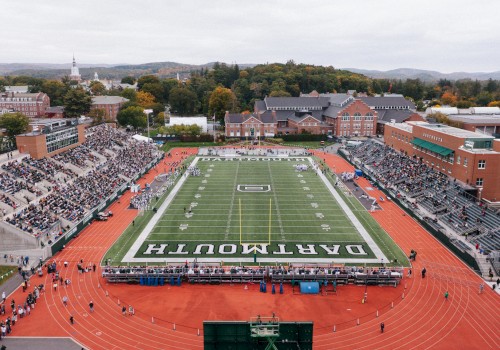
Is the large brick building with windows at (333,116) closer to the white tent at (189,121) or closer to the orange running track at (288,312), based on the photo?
the white tent at (189,121)

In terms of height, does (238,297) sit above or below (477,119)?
below

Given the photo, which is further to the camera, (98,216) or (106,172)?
(106,172)

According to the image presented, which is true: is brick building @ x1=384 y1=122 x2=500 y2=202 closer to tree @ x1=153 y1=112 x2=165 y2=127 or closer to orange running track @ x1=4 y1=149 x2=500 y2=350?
orange running track @ x1=4 y1=149 x2=500 y2=350

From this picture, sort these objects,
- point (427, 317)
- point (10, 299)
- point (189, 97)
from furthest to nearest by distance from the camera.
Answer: point (189, 97) < point (10, 299) < point (427, 317)

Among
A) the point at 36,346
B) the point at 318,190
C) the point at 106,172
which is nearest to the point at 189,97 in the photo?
the point at 106,172

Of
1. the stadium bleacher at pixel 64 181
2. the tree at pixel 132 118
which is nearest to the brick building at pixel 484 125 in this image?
the stadium bleacher at pixel 64 181

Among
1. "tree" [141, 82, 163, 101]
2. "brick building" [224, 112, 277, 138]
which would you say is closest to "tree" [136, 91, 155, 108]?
"tree" [141, 82, 163, 101]

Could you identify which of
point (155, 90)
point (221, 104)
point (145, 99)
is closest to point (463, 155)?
point (221, 104)

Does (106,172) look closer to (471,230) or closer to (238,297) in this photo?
(238,297)
